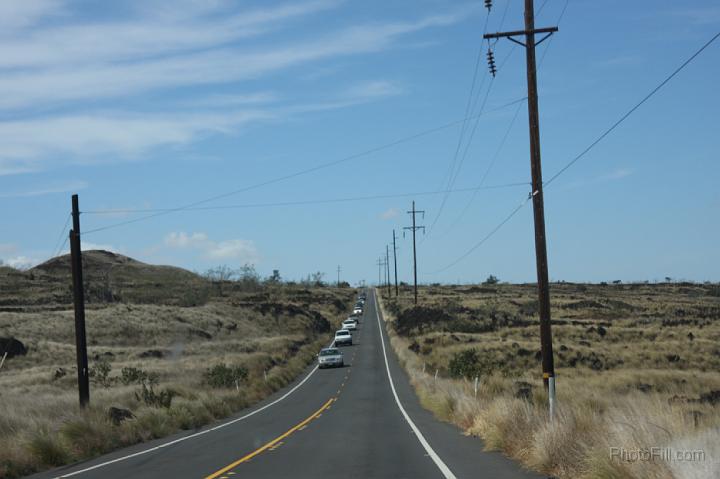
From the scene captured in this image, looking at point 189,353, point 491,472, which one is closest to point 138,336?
point 189,353

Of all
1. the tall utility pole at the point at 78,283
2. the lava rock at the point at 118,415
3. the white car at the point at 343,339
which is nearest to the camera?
the lava rock at the point at 118,415

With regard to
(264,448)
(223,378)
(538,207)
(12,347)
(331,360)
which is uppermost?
(538,207)

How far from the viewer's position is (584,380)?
41.8m

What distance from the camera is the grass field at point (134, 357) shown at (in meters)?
18.5

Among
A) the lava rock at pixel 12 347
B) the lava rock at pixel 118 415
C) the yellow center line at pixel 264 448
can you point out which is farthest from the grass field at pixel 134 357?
the yellow center line at pixel 264 448

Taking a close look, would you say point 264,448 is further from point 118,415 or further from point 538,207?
point 538,207

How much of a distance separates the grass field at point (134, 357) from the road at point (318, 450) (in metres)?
1.12

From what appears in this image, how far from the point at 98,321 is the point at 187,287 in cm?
6246

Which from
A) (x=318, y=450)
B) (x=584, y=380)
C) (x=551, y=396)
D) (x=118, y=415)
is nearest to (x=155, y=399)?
(x=118, y=415)

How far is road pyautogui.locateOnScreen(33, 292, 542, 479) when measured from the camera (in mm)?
12688

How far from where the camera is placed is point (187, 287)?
139m

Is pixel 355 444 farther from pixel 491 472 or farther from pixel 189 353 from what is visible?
pixel 189 353

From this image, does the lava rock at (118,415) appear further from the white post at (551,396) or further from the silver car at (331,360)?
the silver car at (331,360)

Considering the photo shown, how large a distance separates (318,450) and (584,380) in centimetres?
2883
